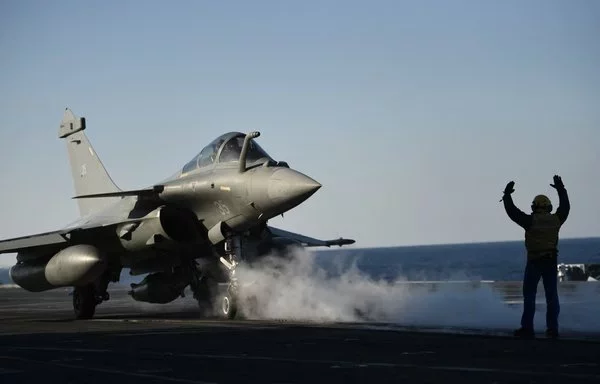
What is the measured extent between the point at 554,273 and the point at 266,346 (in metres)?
4.69

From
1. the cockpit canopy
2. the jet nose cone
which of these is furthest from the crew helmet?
the cockpit canopy

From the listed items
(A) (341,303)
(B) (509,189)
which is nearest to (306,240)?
(A) (341,303)

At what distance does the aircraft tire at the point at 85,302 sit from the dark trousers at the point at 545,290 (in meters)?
13.6

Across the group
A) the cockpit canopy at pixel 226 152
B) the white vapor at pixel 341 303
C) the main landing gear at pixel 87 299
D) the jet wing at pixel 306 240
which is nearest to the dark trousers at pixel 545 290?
the white vapor at pixel 341 303

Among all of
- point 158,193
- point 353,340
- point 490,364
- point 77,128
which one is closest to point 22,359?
point 353,340

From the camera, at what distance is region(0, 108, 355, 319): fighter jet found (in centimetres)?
2094

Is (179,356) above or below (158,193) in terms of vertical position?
below

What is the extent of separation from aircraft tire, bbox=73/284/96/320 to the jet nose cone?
7.08m

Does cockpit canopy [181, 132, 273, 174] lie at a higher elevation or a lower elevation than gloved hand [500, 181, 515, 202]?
higher

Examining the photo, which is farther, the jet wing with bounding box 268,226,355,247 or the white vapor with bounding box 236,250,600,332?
the jet wing with bounding box 268,226,355,247

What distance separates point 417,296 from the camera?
28.6 metres

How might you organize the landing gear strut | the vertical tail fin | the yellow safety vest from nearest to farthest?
the yellow safety vest, the landing gear strut, the vertical tail fin

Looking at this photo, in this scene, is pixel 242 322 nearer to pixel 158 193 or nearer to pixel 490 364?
pixel 158 193

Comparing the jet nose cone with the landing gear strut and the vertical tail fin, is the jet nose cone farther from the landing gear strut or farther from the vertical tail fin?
the vertical tail fin
